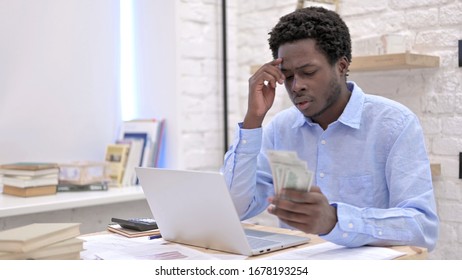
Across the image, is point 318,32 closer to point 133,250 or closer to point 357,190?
point 357,190

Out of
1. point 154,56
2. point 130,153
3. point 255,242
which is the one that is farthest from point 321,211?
point 154,56

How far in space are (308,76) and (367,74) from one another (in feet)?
2.70

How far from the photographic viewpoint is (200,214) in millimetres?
1259

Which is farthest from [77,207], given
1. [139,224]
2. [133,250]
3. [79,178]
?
[133,250]

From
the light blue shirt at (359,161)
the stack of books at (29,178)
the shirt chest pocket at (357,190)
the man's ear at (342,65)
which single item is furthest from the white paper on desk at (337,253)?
the stack of books at (29,178)

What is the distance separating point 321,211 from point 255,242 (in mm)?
177

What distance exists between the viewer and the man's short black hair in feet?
5.30

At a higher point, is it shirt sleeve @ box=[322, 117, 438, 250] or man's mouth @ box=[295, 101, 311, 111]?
man's mouth @ box=[295, 101, 311, 111]

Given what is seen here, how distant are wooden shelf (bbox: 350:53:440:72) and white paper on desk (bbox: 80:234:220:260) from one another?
3.60 feet

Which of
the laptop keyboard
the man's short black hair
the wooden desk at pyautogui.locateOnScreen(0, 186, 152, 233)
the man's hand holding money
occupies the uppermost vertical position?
the man's short black hair

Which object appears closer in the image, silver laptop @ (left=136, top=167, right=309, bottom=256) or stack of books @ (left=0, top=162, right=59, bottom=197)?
silver laptop @ (left=136, top=167, right=309, bottom=256)

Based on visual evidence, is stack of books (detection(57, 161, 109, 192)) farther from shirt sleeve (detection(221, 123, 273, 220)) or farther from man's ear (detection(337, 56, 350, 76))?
man's ear (detection(337, 56, 350, 76))

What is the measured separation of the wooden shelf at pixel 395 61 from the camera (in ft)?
6.65

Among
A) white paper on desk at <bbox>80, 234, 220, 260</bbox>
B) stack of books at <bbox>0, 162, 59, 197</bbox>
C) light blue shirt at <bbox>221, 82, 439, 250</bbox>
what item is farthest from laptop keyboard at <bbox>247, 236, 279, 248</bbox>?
stack of books at <bbox>0, 162, 59, 197</bbox>
